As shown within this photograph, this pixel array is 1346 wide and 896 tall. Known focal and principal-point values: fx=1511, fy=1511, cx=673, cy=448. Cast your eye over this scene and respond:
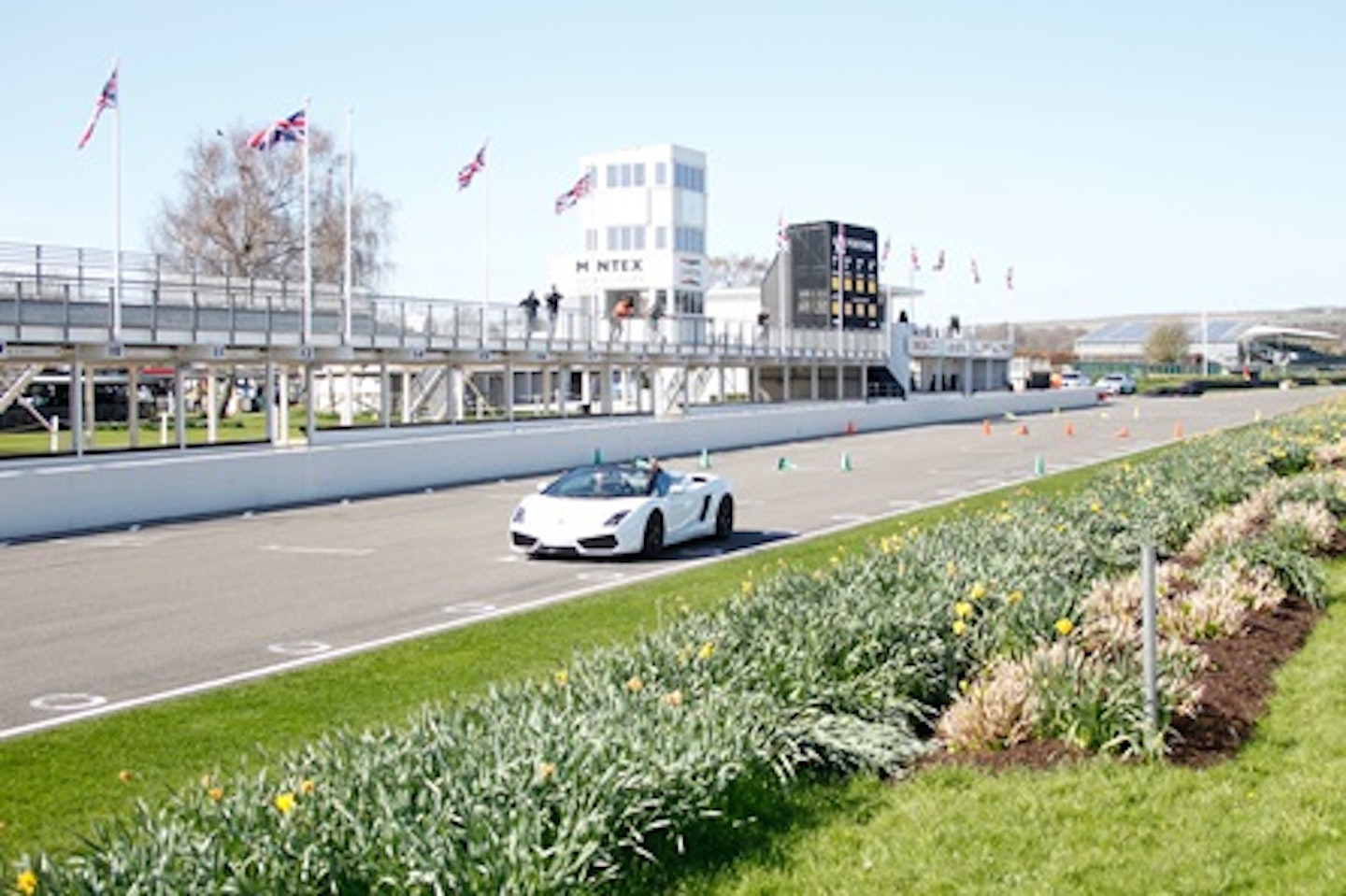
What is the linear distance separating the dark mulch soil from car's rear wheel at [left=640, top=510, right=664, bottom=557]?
334 inches

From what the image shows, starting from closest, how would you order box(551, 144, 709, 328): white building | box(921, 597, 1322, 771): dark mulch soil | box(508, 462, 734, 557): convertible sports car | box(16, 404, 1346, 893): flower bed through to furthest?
1. box(16, 404, 1346, 893): flower bed
2. box(921, 597, 1322, 771): dark mulch soil
3. box(508, 462, 734, 557): convertible sports car
4. box(551, 144, 709, 328): white building

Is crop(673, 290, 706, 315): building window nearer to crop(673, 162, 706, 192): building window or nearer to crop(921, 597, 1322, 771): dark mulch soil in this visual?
crop(673, 162, 706, 192): building window

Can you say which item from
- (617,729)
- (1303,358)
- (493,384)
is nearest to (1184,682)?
(617,729)

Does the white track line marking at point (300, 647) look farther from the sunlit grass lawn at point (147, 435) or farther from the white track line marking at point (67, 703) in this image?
the sunlit grass lawn at point (147, 435)

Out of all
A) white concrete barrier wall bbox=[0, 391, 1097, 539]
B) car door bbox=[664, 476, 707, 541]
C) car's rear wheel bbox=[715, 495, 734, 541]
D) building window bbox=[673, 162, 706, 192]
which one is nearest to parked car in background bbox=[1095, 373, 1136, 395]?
building window bbox=[673, 162, 706, 192]

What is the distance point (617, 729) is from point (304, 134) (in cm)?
3129

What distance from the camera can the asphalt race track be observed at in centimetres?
1192

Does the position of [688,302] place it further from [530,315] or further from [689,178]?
[530,315]

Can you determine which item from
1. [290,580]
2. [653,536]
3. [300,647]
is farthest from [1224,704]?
[290,580]

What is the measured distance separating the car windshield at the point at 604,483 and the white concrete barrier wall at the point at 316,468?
8.13 m

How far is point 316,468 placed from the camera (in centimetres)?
2758

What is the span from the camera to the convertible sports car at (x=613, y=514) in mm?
18078

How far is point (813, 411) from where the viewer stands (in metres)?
49.3

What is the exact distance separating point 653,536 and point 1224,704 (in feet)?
34.6
